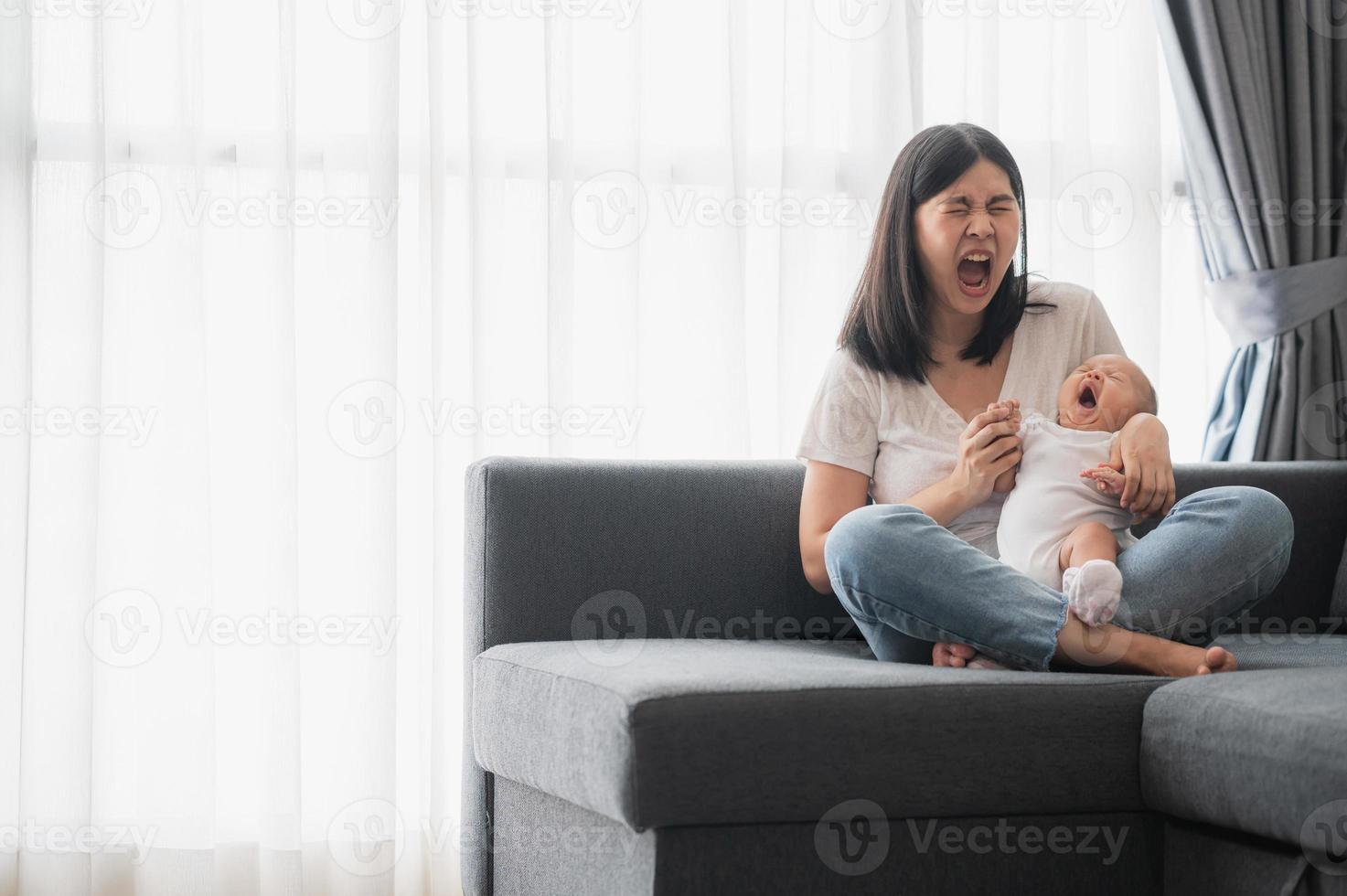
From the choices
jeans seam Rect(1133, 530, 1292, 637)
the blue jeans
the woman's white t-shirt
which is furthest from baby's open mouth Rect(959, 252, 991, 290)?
jeans seam Rect(1133, 530, 1292, 637)

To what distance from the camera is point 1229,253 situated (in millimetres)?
2711

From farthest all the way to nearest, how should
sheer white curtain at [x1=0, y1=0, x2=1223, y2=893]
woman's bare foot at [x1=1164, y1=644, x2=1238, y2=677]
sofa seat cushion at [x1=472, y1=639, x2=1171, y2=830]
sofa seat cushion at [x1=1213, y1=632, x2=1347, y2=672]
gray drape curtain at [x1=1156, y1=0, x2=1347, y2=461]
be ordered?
gray drape curtain at [x1=1156, y1=0, x2=1347, y2=461] → sheer white curtain at [x1=0, y1=0, x2=1223, y2=893] → sofa seat cushion at [x1=1213, y1=632, x2=1347, y2=672] → woman's bare foot at [x1=1164, y1=644, x2=1238, y2=677] → sofa seat cushion at [x1=472, y1=639, x2=1171, y2=830]

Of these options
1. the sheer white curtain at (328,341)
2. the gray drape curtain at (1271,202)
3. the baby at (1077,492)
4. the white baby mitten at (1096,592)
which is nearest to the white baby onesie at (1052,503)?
the baby at (1077,492)

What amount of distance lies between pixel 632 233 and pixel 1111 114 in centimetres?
110

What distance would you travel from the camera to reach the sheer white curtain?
2285 mm

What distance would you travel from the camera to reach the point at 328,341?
2.40 m

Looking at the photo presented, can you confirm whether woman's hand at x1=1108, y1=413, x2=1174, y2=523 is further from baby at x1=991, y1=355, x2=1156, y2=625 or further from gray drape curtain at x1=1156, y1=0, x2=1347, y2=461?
gray drape curtain at x1=1156, y1=0, x2=1347, y2=461

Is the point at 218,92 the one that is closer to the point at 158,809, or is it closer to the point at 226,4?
the point at 226,4

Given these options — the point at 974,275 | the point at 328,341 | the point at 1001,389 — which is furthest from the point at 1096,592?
the point at 328,341

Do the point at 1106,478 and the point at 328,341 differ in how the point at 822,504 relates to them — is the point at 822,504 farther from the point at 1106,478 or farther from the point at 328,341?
the point at 328,341

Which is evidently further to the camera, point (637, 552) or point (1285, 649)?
A: point (637, 552)

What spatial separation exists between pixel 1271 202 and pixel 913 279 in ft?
3.79

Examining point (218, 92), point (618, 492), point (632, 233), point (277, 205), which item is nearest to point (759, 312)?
point (632, 233)

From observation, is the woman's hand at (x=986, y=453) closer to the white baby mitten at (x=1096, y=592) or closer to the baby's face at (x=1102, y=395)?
the baby's face at (x=1102, y=395)
